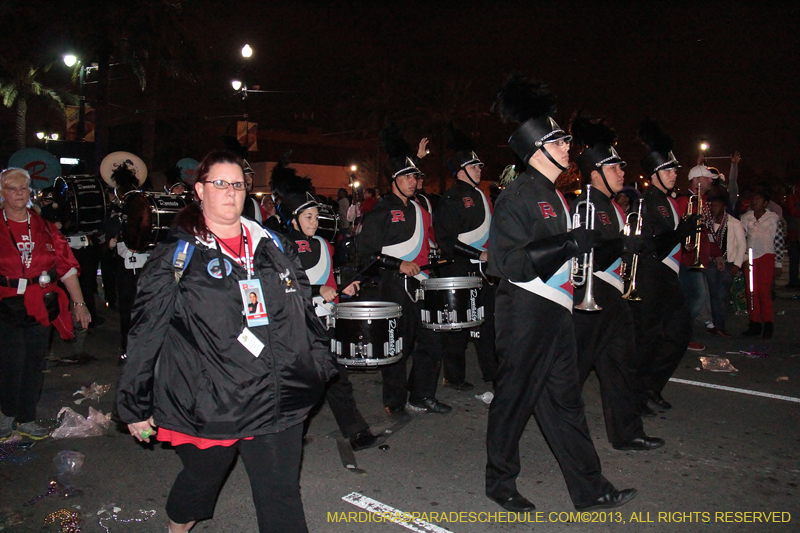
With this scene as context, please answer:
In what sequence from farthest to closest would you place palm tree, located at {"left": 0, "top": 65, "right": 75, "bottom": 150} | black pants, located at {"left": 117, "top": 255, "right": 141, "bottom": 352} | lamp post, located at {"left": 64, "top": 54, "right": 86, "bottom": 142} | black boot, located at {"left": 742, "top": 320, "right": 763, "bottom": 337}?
palm tree, located at {"left": 0, "top": 65, "right": 75, "bottom": 150} → lamp post, located at {"left": 64, "top": 54, "right": 86, "bottom": 142} → black boot, located at {"left": 742, "top": 320, "right": 763, "bottom": 337} → black pants, located at {"left": 117, "top": 255, "right": 141, "bottom": 352}

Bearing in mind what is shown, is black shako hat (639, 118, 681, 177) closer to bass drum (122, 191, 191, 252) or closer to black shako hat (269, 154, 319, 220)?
black shako hat (269, 154, 319, 220)

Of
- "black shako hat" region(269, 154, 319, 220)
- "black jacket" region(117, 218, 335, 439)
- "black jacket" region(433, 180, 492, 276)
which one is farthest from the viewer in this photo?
"black jacket" region(433, 180, 492, 276)

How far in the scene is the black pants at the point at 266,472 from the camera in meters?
3.16

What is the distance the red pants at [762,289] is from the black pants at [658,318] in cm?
456

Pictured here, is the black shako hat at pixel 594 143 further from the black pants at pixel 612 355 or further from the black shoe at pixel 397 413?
the black shoe at pixel 397 413

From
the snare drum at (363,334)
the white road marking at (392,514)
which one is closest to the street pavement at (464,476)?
the white road marking at (392,514)

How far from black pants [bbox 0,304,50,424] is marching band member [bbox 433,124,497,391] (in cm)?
387

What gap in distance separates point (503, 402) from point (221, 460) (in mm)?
1866

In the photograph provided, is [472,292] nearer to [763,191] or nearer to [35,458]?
[35,458]

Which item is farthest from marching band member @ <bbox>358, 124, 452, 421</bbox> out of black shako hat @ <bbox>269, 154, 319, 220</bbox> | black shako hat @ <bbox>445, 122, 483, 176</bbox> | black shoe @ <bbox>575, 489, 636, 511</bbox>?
black shoe @ <bbox>575, 489, 636, 511</bbox>

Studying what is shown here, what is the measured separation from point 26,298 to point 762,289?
972 cm

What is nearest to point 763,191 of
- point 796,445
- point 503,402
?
point 796,445

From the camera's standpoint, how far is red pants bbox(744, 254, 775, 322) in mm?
9820

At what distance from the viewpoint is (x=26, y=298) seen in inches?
213
